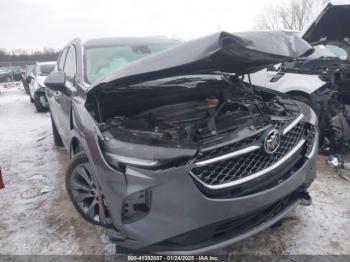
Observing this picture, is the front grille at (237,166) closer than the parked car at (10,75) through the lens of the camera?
Yes

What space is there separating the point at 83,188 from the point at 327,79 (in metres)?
3.64

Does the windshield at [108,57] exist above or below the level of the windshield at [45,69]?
above

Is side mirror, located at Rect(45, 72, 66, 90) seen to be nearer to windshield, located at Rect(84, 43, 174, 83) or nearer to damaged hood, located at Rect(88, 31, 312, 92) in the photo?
windshield, located at Rect(84, 43, 174, 83)

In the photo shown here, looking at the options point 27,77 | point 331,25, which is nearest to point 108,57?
point 331,25

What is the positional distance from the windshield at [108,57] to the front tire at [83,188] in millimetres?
834

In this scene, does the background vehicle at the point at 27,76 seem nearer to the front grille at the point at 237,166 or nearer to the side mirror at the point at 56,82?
the side mirror at the point at 56,82

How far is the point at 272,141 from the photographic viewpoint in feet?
6.92

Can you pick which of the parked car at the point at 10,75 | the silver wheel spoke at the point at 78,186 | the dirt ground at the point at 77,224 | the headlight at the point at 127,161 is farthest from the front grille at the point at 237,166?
the parked car at the point at 10,75

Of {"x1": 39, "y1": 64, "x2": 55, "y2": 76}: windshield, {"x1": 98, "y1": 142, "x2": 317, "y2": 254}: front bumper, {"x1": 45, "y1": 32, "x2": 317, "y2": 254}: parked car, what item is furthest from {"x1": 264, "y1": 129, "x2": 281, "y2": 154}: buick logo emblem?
{"x1": 39, "y1": 64, "x2": 55, "y2": 76}: windshield

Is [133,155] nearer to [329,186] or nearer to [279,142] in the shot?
[279,142]

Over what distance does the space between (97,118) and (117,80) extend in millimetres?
385

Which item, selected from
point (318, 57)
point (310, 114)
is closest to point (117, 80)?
point (310, 114)

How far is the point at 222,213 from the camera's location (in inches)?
74.6

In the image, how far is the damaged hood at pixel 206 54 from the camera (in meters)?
1.91
